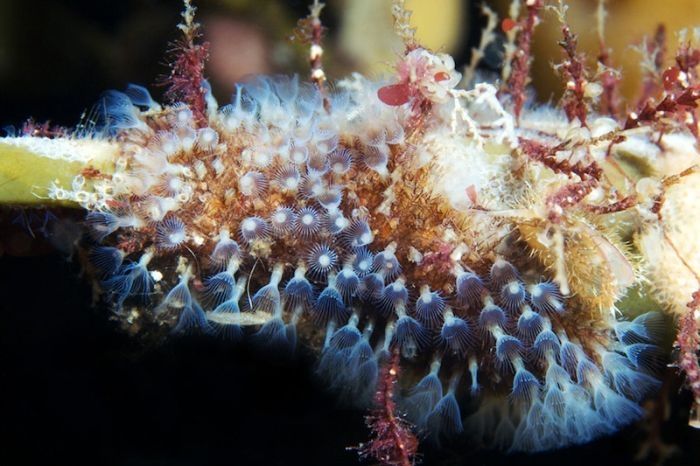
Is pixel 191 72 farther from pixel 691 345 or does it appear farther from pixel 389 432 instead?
pixel 691 345

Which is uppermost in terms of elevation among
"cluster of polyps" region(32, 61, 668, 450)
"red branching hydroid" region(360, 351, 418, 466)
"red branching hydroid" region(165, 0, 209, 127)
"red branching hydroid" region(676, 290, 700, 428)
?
"red branching hydroid" region(165, 0, 209, 127)

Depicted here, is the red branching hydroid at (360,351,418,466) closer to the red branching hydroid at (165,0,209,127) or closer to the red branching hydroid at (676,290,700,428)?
the red branching hydroid at (676,290,700,428)

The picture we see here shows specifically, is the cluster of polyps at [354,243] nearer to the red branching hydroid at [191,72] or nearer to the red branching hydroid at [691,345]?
the red branching hydroid at [191,72]

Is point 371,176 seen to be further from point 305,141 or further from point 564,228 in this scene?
point 564,228

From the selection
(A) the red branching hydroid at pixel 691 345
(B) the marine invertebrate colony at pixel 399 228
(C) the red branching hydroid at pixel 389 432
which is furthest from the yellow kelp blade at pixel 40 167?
(A) the red branching hydroid at pixel 691 345

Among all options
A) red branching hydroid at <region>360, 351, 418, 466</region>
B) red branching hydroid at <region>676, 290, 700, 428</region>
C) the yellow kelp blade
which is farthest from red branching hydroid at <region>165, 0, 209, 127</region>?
red branching hydroid at <region>676, 290, 700, 428</region>

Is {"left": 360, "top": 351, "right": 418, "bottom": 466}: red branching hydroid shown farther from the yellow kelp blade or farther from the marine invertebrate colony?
the yellow kelp blade

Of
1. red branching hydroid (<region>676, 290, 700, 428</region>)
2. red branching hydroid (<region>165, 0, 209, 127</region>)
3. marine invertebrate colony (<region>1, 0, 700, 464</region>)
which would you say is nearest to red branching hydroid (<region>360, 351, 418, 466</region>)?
marine invertebrate colony (<region>1, 0, 700, 464</region>)

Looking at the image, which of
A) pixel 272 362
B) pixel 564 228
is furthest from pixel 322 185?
pixel 272 362

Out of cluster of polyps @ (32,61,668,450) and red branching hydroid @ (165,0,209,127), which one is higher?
red branching hydroid @ (165,0,209,127)

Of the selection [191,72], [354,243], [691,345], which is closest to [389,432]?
[354,243]
